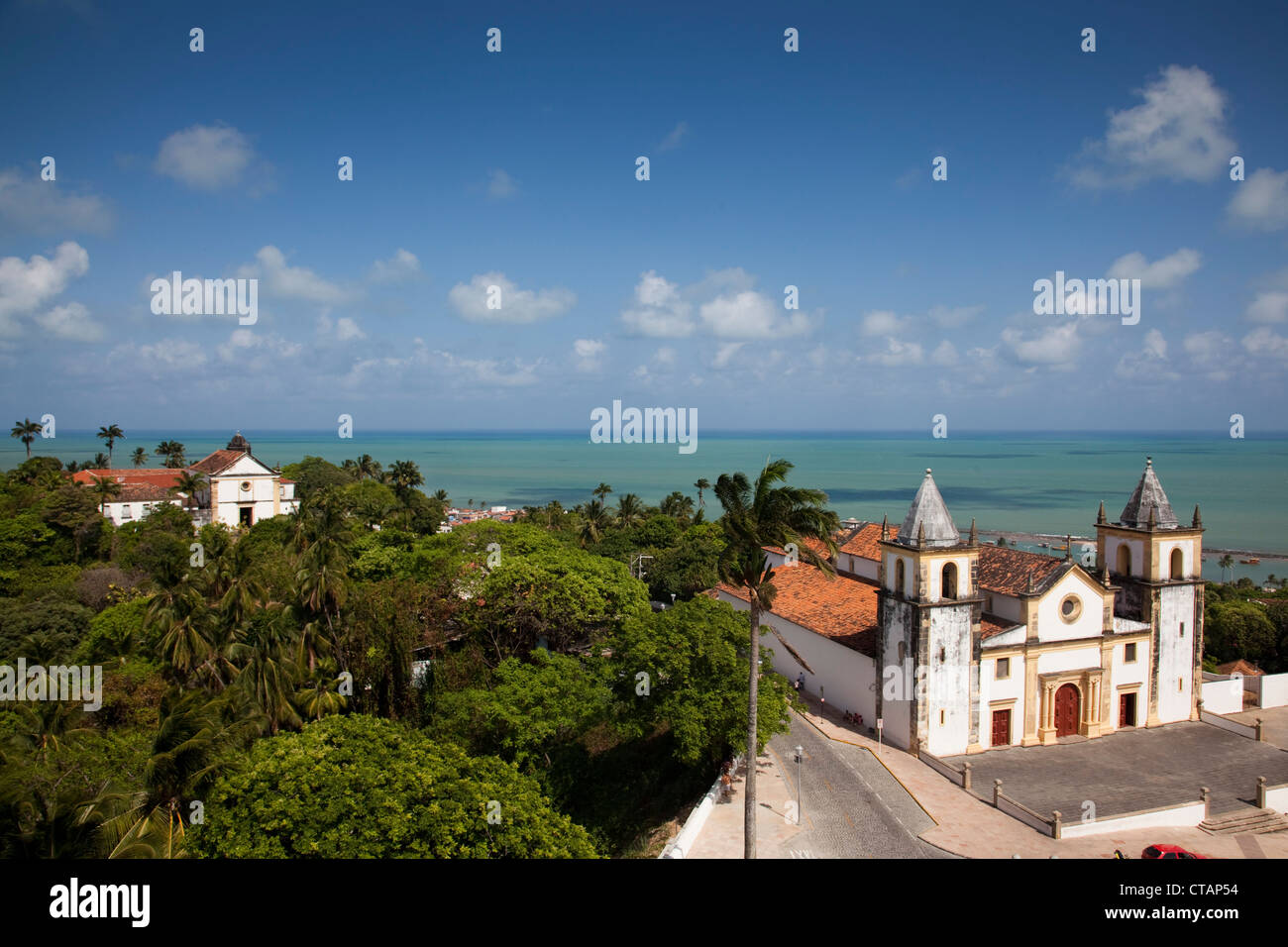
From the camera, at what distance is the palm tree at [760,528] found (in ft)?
58.4

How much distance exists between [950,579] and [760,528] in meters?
12.7

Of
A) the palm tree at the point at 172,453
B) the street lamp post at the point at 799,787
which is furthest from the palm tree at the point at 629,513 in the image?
the palm tree at the point at 172,453

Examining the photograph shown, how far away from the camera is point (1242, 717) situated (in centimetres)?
3106

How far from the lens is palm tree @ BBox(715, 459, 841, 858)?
17.8 m

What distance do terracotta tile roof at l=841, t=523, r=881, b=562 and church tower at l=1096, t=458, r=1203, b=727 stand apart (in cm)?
1001

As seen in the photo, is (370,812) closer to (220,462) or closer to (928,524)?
(928,524)

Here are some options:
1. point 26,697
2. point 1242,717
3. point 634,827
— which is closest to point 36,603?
Answer: point 26,697

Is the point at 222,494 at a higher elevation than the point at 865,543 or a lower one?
higher

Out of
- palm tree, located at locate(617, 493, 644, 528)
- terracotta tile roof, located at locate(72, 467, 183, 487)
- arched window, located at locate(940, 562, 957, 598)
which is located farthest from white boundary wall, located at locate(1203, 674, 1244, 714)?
terracotta tile roof, located at locate(72, 467, 183, 487)

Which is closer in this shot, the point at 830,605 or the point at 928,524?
the point at 928,524

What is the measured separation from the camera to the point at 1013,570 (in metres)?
29.6

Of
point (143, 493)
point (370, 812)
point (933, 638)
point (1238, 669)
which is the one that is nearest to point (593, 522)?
point (143, 493)

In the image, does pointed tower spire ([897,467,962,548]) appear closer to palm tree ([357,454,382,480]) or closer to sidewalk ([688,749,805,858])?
sidewalk ([688,749,805,858])
